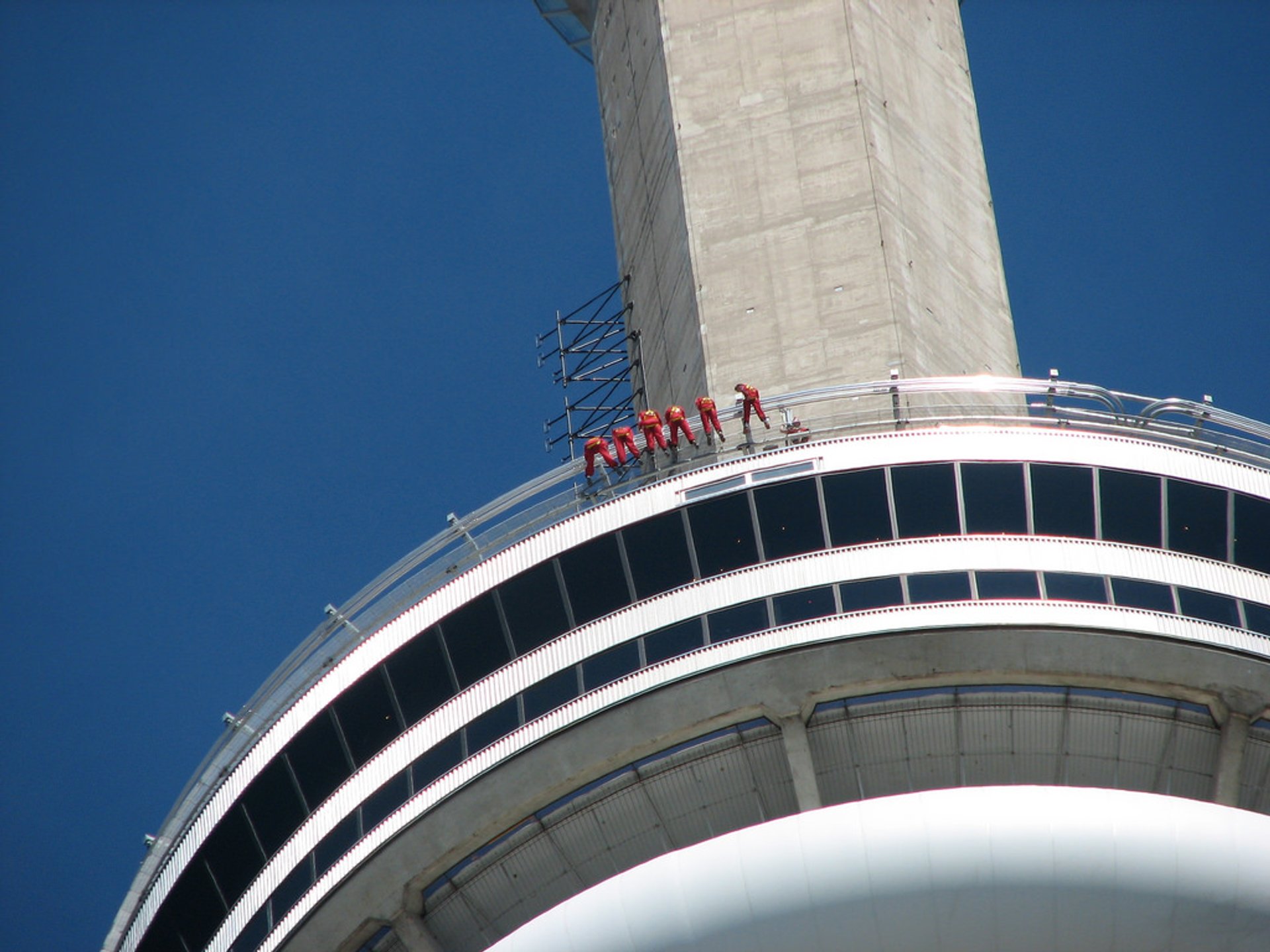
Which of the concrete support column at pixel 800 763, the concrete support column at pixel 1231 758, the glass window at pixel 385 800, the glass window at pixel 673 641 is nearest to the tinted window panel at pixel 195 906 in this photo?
the glass window at pixel 385 800

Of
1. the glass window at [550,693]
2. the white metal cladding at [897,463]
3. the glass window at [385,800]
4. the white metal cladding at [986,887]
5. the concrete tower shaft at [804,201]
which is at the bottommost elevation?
the white metal cladding at [986,887]

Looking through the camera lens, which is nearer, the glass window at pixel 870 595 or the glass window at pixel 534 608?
the glass window at pixel 870 595

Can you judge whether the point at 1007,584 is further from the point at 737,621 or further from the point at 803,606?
the point at 737,621

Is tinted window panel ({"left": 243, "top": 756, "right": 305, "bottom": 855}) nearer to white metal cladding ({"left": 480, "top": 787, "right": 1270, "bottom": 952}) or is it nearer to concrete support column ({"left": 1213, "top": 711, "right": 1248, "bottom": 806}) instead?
white metal cladding ({"left": 480, "top": 787, "right": 1270, "bottom": 952})

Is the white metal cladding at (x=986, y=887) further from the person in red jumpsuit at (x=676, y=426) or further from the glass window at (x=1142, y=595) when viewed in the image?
the person in red jumpsuit at (x=676, y=426)

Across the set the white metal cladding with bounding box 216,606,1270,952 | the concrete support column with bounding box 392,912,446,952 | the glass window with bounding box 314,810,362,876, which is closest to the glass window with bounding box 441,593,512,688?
the white metal cladding with bounding box 216,606,1270,952

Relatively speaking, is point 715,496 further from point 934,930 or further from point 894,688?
point 934,930

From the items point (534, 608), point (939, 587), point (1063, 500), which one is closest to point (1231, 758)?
point (1063, 500)
